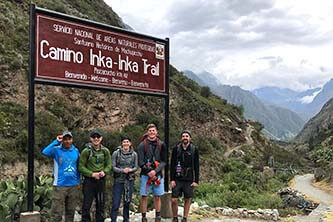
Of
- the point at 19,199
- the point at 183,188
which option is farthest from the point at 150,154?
the point at 19,199

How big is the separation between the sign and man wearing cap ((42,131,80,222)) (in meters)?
1.00

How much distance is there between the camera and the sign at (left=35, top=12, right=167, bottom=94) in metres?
6.57

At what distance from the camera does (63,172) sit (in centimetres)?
637

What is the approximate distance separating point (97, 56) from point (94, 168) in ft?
6.36

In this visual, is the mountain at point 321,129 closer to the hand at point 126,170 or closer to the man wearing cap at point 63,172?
the hand at point 126,170

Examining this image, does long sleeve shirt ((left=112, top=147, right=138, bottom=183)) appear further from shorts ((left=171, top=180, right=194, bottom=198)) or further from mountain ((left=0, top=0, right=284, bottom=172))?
mountain ((left=0, top=0, right=284, bottom=172))

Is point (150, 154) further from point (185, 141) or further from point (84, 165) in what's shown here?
point (84, 165)

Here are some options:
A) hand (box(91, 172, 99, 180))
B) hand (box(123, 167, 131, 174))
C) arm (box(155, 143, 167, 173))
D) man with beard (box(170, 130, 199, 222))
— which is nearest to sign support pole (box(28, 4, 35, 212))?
hand (box(91, 172, 99, 180))

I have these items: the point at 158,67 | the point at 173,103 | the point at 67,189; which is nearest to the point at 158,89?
the point at 158,67

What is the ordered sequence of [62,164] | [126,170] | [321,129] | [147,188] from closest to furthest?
1. [62,164]
2. [126,170]
3. [147,188]
4. [321,129]

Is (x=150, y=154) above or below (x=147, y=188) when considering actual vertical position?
above

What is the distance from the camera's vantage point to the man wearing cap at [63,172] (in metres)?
6.37

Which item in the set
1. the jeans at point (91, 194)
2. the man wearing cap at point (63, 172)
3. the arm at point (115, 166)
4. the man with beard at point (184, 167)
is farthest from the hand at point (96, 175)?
the man with beard at point (184, 167)

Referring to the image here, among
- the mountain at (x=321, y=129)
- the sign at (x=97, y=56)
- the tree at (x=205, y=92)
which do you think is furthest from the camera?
the mountain at (x=321, y=129)
